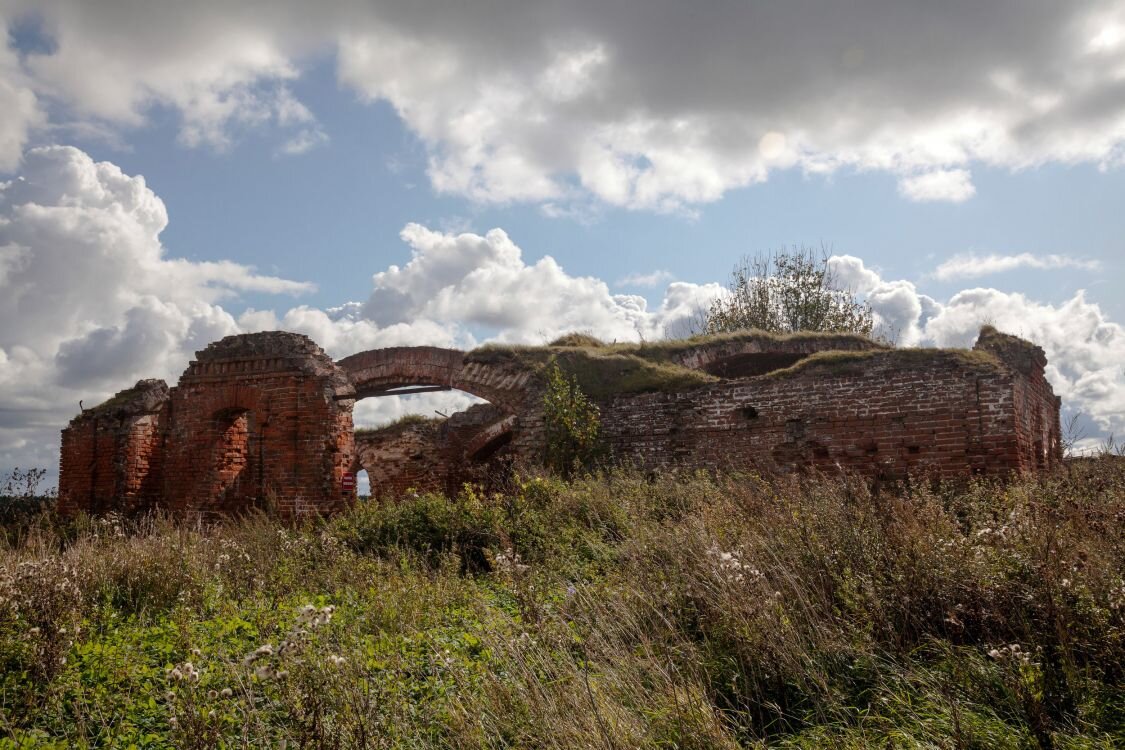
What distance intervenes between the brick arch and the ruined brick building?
31 millimetres

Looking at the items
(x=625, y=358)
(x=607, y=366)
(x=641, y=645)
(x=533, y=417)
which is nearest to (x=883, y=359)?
(x=625, y=358)

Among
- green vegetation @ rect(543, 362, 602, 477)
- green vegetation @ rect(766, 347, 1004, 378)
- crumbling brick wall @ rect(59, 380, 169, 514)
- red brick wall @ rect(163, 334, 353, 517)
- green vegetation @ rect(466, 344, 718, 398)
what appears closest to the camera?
green vegetation @ rect(766, 347, 1004, 378)

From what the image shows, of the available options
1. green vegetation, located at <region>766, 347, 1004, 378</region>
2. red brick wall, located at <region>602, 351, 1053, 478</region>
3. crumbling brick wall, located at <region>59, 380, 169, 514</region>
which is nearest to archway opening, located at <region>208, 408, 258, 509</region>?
crumbling brick wall, located at <region>59, 380, 169, 514</region>

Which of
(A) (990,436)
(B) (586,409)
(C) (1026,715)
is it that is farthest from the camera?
(B) (586,409)

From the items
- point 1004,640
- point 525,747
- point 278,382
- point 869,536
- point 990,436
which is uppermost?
point 278,382

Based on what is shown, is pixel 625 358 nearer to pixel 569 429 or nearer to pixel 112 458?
pixel 569 429

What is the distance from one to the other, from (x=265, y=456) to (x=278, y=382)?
132 centimetres

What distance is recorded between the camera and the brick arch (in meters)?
14.5

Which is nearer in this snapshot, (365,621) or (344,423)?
(365,621)

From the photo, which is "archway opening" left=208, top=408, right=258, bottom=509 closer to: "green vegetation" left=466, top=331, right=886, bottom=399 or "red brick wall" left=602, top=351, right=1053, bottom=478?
"green vegetation" left=466, top=331, right=886, bottom=399

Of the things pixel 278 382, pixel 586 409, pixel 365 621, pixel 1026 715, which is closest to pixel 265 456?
pixel 278 382

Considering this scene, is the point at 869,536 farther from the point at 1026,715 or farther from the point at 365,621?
the point at 365,621

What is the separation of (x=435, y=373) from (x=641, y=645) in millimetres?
10993

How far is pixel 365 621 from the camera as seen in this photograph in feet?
18.5
